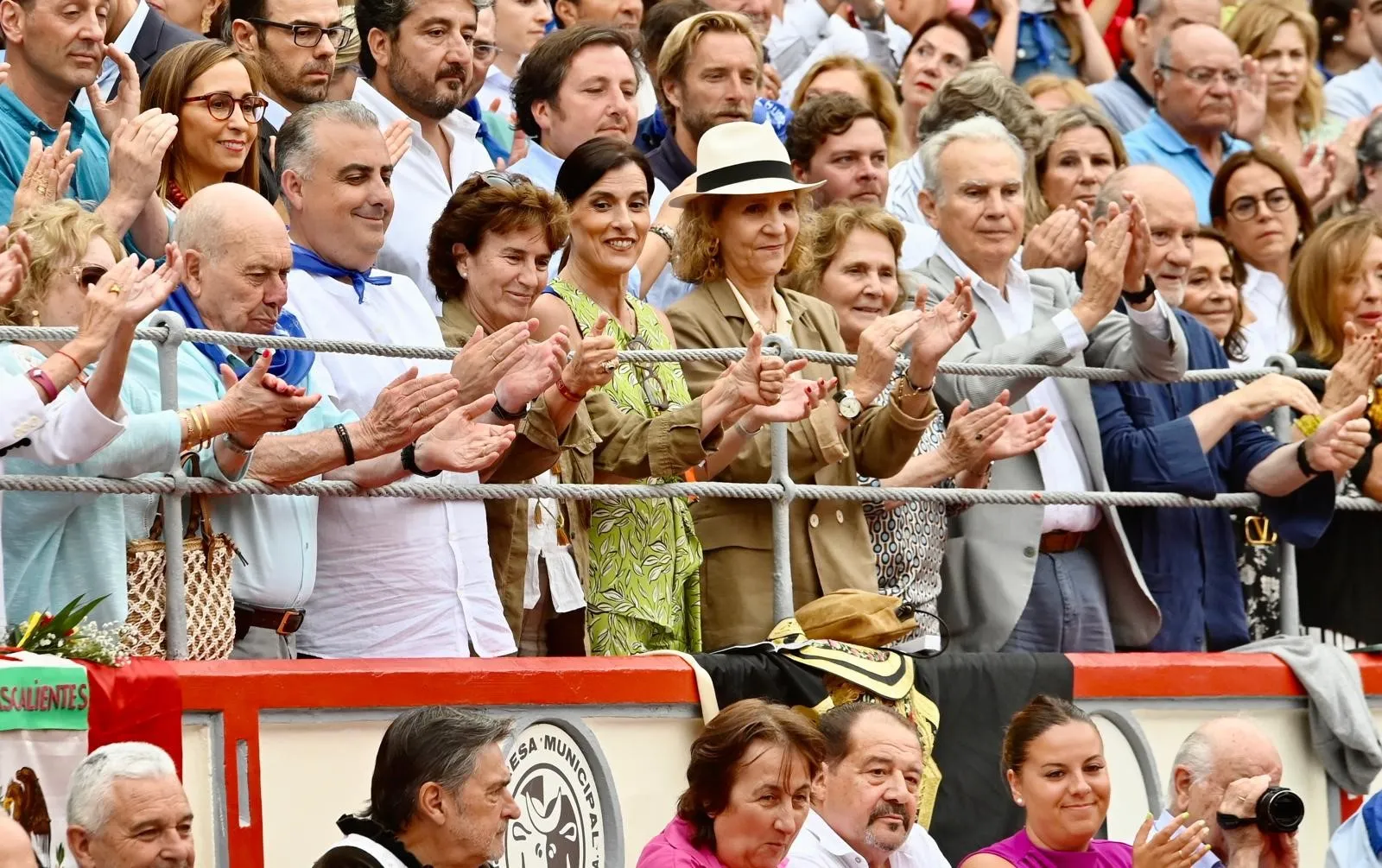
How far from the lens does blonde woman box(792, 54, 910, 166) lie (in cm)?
1098

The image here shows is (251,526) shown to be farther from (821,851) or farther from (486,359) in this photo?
(821,851)

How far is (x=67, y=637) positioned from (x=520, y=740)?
1.49 metres

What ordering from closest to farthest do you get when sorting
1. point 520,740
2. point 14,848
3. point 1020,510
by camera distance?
point 14,848 → point 520,740 → point 1020,510

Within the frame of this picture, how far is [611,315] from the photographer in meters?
7.81

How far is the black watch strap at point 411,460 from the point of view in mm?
6941

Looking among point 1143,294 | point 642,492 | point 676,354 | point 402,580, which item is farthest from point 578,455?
point 1143,294

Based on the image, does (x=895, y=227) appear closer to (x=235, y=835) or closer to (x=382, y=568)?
(x=382, y=568)

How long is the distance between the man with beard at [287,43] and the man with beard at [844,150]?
2.11 metres

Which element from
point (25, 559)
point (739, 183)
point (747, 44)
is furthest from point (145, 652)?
point (747, 44)

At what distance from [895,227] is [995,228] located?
0.47 meters

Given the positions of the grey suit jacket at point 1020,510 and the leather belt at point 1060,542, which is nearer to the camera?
the grey suit jacket at point 1020,510

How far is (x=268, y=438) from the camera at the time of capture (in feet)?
22.1

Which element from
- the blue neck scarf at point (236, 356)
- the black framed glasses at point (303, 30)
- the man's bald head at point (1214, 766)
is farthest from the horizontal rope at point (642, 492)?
the black framed glasses at point (303, 30)

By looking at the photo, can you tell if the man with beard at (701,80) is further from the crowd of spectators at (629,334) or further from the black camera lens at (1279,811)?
the black camera lens at (1279,811)
